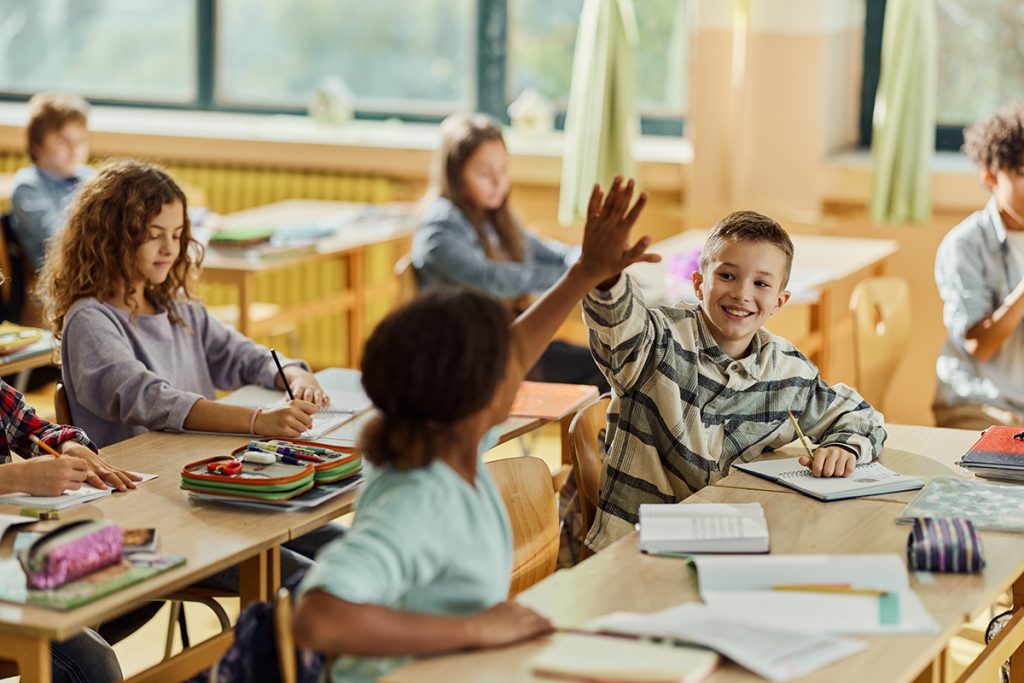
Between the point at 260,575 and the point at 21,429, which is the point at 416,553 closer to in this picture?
the point at 260,575

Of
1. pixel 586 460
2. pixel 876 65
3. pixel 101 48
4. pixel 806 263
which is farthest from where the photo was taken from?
pixel 101 48

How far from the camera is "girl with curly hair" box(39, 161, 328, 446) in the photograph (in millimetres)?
2744

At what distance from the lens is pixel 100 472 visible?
2363 mm

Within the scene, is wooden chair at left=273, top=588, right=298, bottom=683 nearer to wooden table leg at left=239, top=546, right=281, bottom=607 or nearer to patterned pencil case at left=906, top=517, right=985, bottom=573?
wooden table leg at left=239, top=546, right=281, bottom=607

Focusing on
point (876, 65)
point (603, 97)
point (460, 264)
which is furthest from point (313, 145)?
point (876, 65)

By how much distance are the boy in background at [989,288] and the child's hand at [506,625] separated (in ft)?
7.23

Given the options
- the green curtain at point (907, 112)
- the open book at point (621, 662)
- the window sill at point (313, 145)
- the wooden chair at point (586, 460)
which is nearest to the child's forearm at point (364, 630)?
the open book at point (621, 662)

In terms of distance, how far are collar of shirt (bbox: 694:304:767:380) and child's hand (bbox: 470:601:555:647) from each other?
0.99 metres

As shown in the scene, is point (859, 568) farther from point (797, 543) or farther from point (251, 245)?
point (251, 245)

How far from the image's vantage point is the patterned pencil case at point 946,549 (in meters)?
1.96

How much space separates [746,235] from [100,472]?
46.1 inches

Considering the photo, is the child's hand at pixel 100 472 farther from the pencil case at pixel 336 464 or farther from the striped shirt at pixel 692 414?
the striped shirt at pixel 692 414

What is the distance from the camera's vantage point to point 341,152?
6.34 meters

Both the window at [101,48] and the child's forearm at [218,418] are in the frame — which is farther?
the window at [101,48]
